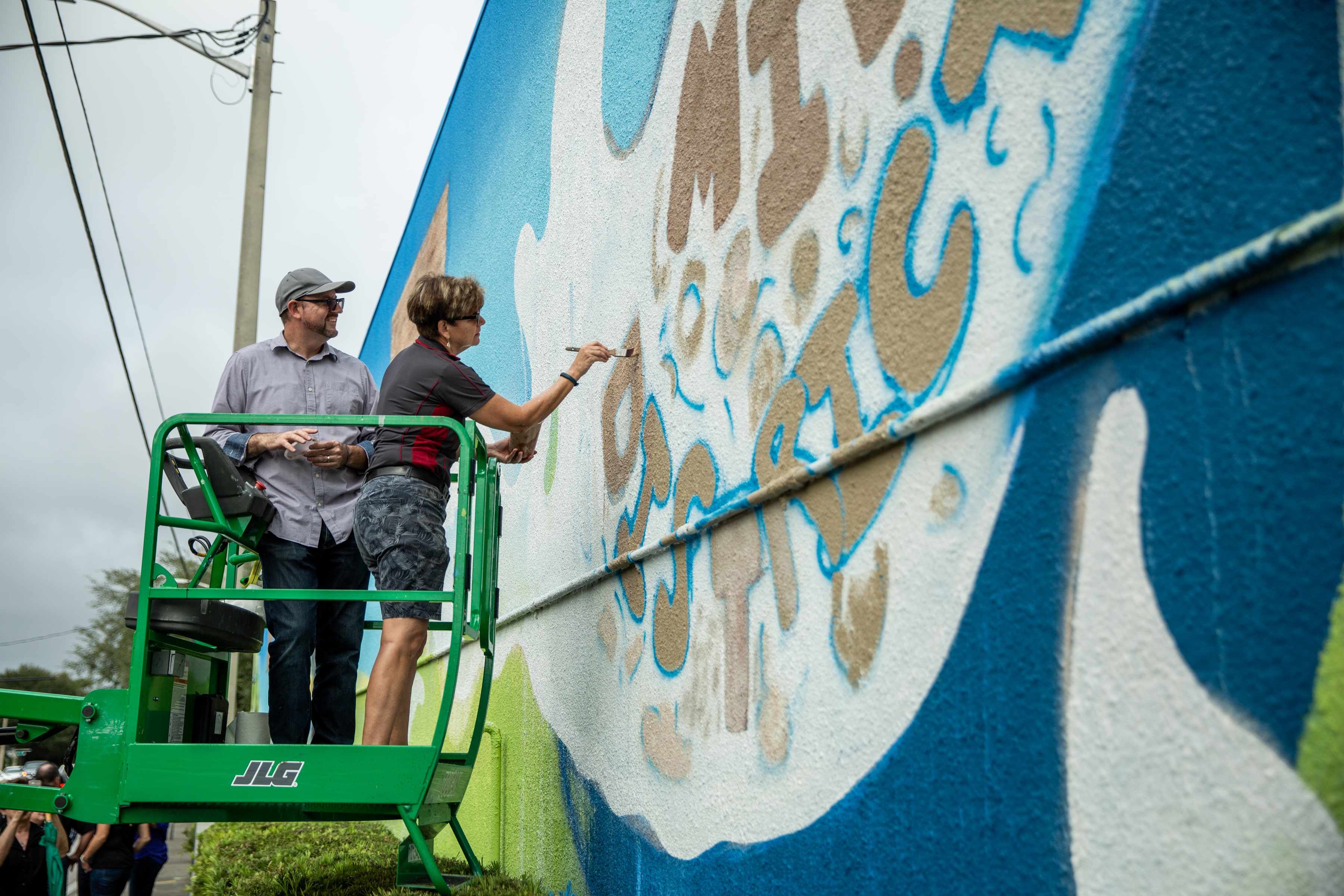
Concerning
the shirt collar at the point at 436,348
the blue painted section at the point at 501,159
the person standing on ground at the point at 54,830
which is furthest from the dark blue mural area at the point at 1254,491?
the person standing on ground at the point at 54,830

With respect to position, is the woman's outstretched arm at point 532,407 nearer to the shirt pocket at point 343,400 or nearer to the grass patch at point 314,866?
the shirt pocket at point 343,400

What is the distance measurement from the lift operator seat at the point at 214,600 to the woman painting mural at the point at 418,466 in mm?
367

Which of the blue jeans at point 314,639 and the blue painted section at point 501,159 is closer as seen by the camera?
the blue jeans at point 314,639

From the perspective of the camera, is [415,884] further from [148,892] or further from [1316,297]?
[148,892]

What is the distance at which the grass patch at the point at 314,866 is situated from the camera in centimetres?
404

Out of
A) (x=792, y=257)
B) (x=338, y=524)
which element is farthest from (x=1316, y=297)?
(x=338, y=524)

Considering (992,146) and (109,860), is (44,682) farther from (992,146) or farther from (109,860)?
(992,146)

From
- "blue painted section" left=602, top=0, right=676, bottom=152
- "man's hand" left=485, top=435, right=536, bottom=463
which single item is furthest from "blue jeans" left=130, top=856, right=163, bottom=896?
"blue painted section" left=602, top=0, right=676, bottom=152

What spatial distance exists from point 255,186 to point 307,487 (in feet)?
28.6

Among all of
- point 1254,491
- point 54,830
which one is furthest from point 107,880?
point 1254,491

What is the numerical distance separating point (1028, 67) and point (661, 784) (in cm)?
211

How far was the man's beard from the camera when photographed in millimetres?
3965

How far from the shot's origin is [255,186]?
1116cm

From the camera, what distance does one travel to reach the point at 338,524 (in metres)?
3.66
